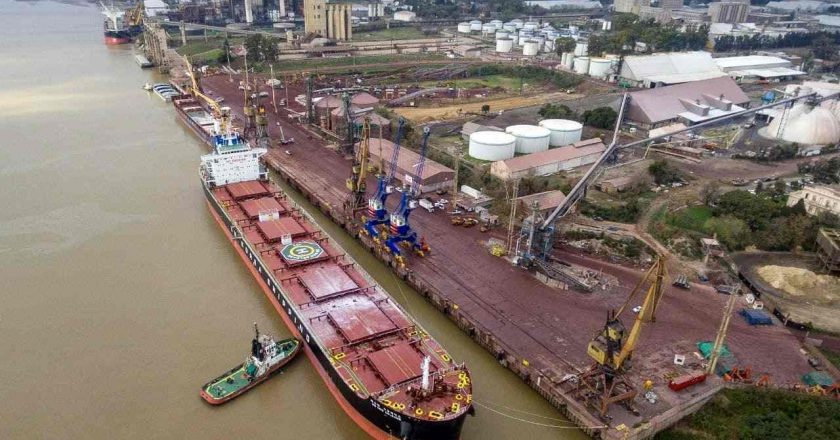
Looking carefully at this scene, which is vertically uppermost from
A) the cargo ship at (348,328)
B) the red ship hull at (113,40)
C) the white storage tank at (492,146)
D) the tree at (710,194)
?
the red ship hull at (113,40)

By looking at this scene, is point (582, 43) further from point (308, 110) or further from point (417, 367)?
point (417, 367)

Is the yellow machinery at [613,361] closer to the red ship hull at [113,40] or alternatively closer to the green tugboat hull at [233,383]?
the green tugboat hull at [233,383]

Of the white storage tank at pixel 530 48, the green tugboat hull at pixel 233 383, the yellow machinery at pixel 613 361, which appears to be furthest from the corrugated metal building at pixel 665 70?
the green tugboat hull at pixel 233 383

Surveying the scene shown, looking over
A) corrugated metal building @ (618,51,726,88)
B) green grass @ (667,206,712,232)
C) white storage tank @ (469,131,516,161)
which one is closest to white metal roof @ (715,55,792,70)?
corrugated metal building @ (618,51,726,88)

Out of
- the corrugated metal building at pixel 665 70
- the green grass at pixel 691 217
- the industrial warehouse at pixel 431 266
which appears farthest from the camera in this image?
the corrugated metal building at pixel 665 70

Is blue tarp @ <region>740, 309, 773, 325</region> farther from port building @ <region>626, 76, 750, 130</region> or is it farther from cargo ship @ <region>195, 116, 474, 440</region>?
port building @ <region>626, 76, 750, 130</region>

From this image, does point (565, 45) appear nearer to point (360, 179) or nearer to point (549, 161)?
point (549, 161)

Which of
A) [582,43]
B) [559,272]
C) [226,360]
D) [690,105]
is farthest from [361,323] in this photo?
[582,43]

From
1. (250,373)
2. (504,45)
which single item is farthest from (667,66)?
(250,373)
